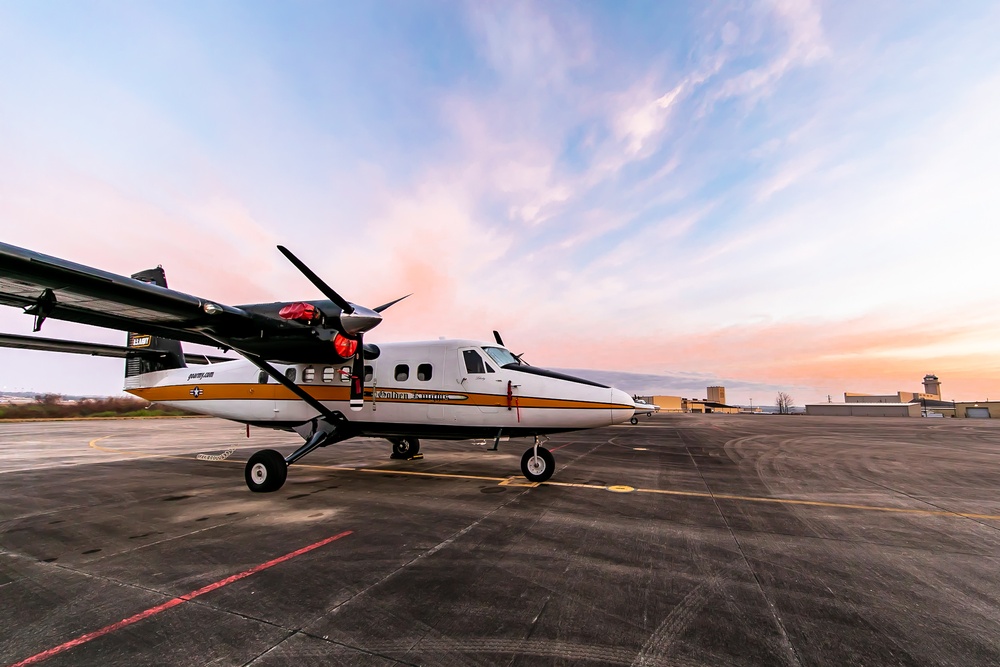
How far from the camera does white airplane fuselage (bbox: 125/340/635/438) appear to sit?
27.9 ft

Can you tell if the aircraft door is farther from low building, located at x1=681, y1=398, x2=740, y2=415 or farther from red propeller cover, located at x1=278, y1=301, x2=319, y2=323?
low building, located at x1=681, y1=398, x2=740, y2=415

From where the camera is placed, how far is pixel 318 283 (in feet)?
26.2

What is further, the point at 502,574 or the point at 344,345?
the point at 344,345

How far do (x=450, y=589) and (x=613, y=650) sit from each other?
161 centimetres

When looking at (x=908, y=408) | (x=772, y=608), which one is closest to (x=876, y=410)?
(x=908, y=408)

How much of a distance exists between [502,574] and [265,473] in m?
6.35

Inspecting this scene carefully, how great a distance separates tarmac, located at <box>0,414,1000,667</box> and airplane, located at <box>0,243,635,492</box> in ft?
3.99

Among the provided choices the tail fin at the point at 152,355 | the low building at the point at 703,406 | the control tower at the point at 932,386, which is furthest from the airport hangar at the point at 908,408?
the tail fin at the point at 152,355

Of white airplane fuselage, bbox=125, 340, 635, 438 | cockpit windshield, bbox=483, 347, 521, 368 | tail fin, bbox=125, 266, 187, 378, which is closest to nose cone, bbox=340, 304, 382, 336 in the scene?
white airplane fuselage, bbox=125, 340, 635, 438

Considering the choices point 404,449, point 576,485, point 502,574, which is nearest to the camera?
point 502,574

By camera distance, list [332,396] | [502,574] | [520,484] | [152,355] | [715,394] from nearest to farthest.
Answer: [502,574], [520,484], [332,396], [152,355], [715,394]

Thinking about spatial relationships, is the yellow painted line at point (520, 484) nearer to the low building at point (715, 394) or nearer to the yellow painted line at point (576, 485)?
the yellow painted line at point (576, 485)

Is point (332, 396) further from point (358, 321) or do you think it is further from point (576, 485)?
point (576, 485)

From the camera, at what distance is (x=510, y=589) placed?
12.6ft
